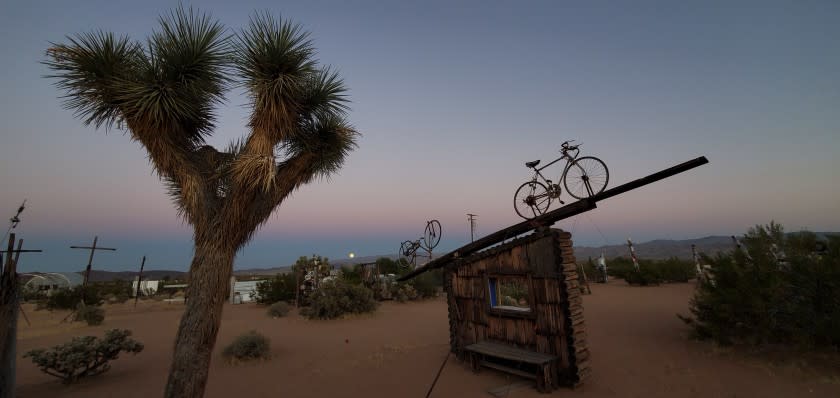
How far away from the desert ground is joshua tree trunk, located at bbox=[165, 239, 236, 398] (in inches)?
118

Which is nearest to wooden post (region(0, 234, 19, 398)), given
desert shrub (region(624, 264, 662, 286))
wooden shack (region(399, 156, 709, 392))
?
wooden shack (region(399, 156, 709, 392))

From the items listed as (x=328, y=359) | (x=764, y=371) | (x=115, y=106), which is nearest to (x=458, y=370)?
(x=328, y=359)

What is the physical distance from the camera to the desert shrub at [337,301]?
56.3ft

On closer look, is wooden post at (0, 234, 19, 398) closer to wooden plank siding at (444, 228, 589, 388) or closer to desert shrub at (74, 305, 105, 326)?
wooden plank siding at (444, 228, 589, 388)

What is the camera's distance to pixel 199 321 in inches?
201

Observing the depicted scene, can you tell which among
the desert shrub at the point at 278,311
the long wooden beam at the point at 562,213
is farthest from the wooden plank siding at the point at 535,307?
the desert shrub at the point at 278,311

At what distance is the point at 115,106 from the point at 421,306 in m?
18.3

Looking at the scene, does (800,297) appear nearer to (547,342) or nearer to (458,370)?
(547,342)

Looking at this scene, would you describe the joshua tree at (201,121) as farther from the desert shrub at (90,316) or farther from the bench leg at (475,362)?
the desert shrub at (90,316)

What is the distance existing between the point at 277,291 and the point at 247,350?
14.3 meters

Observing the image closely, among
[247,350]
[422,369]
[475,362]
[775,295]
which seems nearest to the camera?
[775,295]

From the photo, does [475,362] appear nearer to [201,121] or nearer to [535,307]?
[535,307]

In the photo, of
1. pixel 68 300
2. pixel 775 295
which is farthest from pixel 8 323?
pixel 68 300

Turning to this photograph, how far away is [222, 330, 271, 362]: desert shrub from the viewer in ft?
33.4
